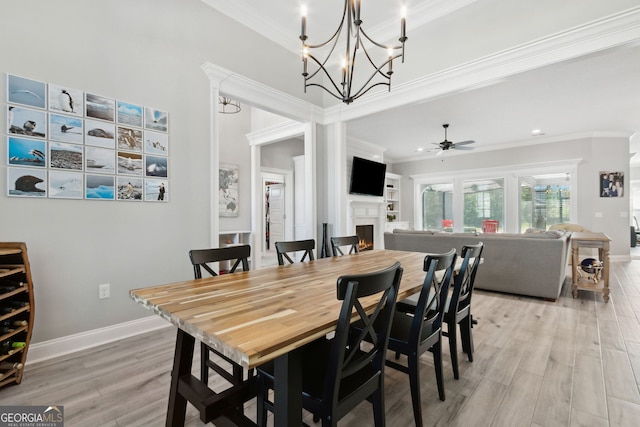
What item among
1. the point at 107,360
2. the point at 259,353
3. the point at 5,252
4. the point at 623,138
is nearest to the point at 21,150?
the point at 5,252

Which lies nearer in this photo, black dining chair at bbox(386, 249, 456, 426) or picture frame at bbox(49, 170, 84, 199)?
black dining chair at bbox(386, 249, 456, 426)

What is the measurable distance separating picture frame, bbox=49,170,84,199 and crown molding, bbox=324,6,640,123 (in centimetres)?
321

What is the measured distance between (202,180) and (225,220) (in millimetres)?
2696

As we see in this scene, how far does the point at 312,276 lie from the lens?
1748mm

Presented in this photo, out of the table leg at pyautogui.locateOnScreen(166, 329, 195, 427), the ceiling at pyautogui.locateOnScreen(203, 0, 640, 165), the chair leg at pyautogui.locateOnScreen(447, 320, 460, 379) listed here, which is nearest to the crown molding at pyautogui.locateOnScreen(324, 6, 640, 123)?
the ceiling at pyautogui.locateOnScreen(203, 0, 640, 165)

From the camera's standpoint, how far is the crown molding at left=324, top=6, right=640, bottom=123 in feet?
7.66

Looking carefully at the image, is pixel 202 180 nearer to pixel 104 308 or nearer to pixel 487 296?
pixel 104 308

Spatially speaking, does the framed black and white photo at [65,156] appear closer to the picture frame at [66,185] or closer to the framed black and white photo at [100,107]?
the picture frame at [66,185]

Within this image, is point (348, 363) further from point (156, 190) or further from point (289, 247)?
point (156, 190)

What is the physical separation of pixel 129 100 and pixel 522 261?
4573mm

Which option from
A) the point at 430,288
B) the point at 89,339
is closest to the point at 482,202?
the point at 430,288

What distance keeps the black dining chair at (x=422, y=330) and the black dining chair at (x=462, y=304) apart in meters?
0.24

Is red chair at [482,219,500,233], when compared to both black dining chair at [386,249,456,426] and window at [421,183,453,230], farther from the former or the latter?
black dining chair at [386,249,456,426]

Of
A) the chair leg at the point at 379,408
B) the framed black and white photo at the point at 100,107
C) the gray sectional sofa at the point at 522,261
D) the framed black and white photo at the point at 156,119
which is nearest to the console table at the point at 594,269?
the gray sectional sofa at the point at 522,261
